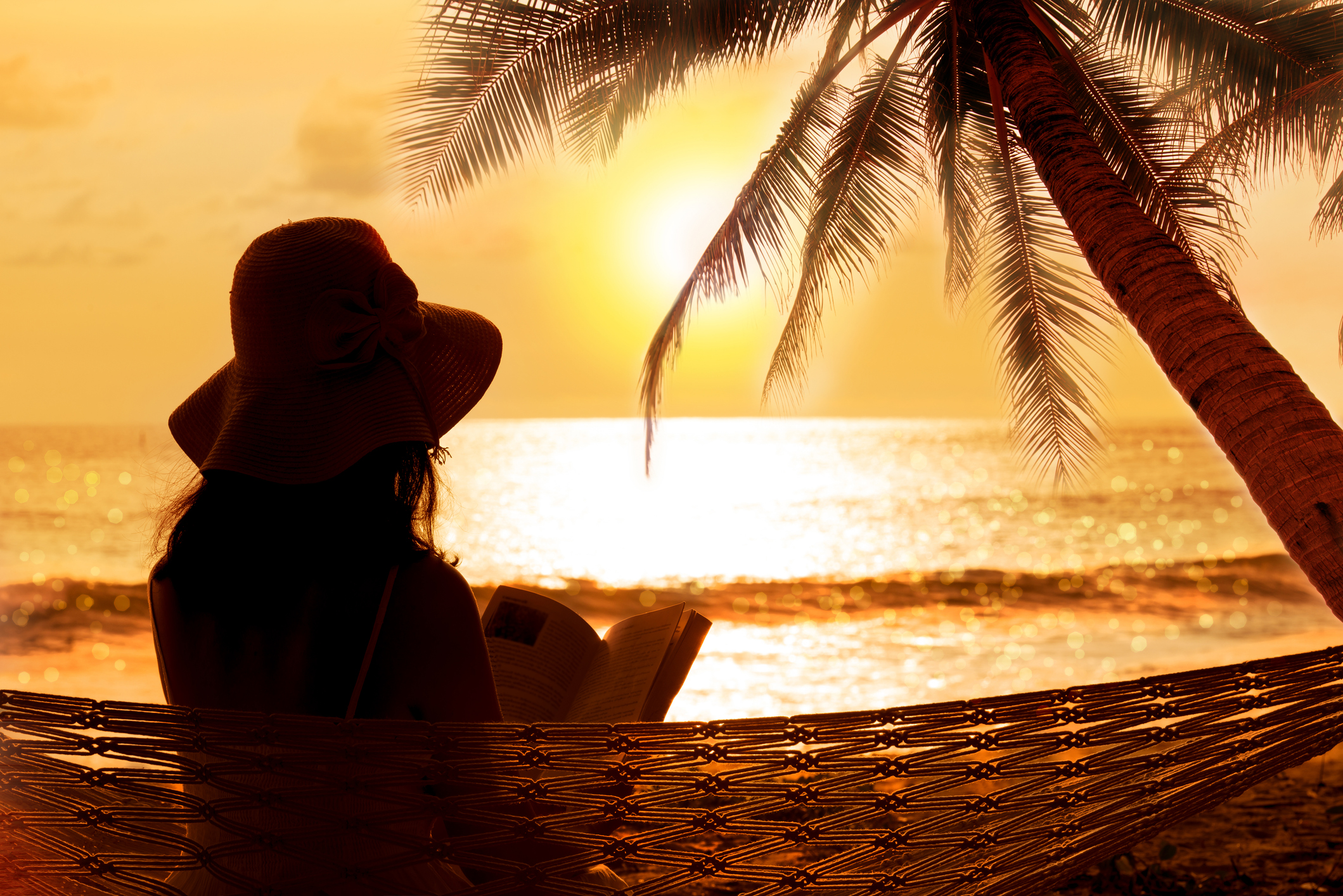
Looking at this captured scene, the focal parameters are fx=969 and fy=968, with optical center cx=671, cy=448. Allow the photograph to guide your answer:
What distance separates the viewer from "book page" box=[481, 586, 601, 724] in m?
1.32

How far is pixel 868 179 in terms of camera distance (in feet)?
15.1

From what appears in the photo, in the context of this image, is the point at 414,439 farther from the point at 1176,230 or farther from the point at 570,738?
the point at 1176,230

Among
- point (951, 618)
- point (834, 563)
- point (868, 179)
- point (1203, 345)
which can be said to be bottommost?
point (1203, 345)

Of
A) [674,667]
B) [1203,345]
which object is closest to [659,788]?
[674,667]

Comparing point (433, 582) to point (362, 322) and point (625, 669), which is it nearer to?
point (362, 322)

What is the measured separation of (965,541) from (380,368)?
69.2ft

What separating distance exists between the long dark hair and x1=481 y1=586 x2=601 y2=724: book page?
357 mm

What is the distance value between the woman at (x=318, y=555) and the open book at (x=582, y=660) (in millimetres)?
261

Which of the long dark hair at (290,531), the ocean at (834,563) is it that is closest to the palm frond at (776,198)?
the ocean at (834,563)

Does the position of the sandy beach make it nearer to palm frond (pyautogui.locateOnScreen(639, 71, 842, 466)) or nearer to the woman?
palm frond (pyautogui.locateOnScreen(639, 71, 842, 466))

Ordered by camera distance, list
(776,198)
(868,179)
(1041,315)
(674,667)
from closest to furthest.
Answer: (674,667) < (776,198) < (868,179) < (1041,315)

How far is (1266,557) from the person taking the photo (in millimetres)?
15094

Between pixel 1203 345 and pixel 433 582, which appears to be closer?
pixel 433 582

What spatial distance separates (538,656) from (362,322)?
559 mm
